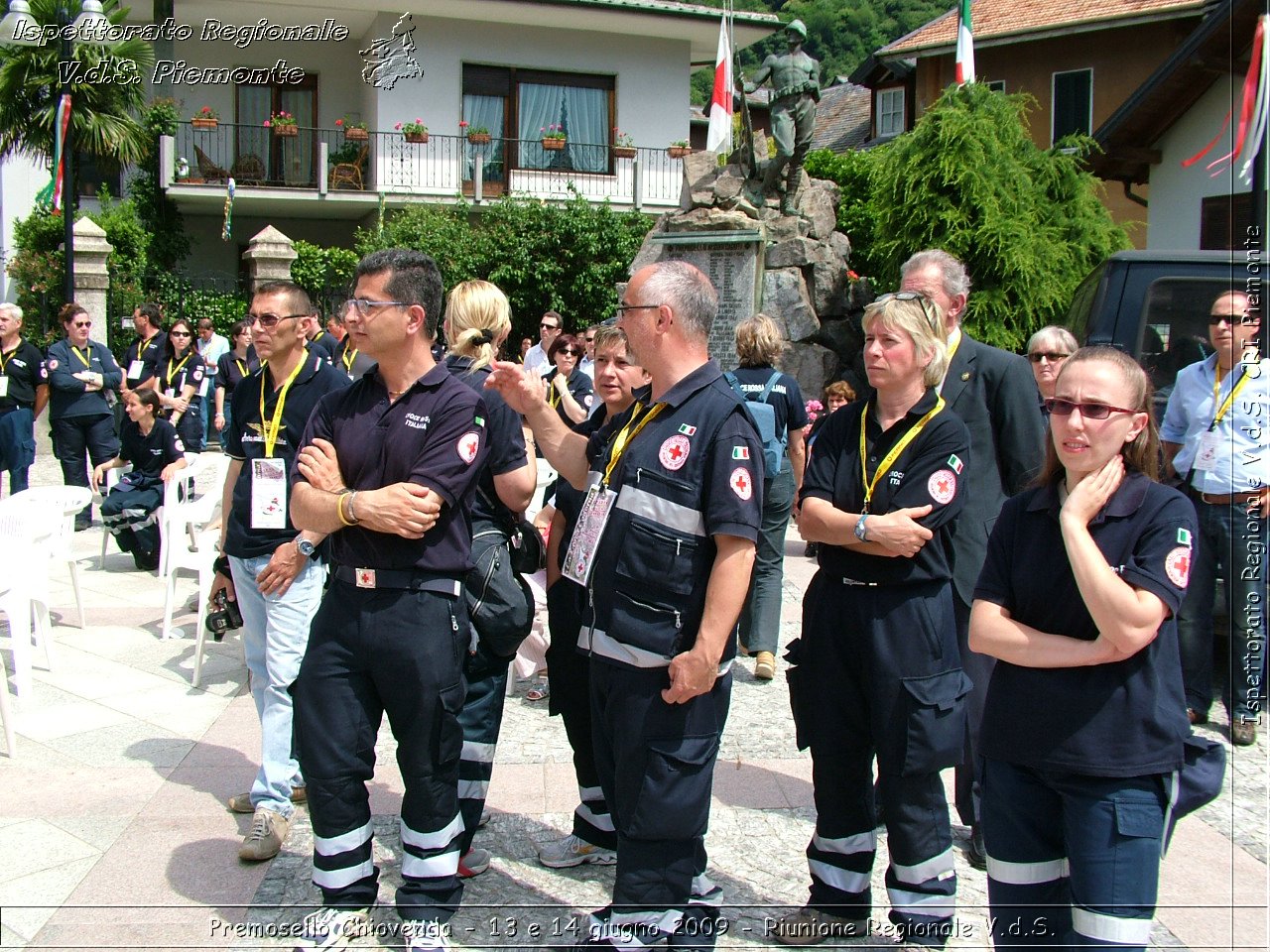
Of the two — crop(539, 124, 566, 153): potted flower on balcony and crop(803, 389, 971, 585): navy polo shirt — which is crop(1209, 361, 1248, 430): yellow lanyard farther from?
crop(539, 124, 566, 153): potted flower on balcony

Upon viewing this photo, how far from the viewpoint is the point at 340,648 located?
323cm

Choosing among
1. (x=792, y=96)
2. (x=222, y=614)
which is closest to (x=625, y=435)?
(x=222, y=614)

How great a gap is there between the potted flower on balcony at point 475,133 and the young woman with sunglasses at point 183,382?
10.2 meters

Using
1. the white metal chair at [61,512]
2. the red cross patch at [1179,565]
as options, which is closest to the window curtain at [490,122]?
the white metal chair at [61,512]

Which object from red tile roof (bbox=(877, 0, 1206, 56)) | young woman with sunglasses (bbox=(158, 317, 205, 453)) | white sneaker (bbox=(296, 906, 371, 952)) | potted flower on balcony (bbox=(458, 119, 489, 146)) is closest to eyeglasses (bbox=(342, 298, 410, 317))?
white sneaker (bbox=(296, 906, 371, 952))

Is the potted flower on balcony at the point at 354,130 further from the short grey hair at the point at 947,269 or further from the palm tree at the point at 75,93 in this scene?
the short grey hair at the point at 947,269

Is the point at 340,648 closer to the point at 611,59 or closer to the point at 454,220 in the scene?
the point at 454,220

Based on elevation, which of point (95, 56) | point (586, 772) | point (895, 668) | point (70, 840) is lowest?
point (70, 840)

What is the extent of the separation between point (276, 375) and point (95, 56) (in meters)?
16.9

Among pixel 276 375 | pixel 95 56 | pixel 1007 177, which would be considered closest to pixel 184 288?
pixel 95 56

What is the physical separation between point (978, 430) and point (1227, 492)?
2.24 meters

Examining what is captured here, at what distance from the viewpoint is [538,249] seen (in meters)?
19.9

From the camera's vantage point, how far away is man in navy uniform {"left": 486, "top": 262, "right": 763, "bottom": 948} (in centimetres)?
297

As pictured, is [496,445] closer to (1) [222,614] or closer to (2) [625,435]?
(2) [625,435]
